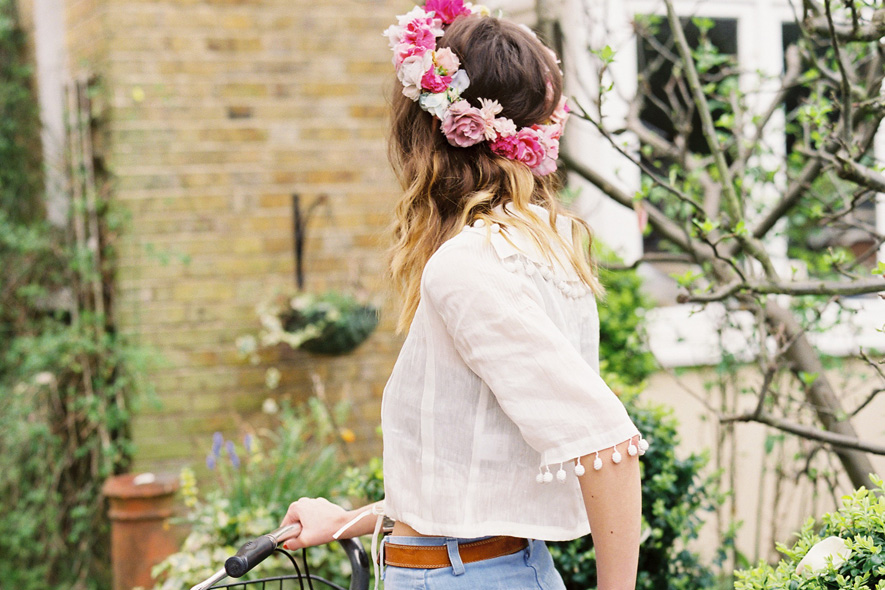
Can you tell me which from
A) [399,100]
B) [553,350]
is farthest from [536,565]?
[399,100]

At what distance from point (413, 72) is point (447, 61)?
0.06m

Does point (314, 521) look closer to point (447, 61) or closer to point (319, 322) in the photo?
point (447, 61)

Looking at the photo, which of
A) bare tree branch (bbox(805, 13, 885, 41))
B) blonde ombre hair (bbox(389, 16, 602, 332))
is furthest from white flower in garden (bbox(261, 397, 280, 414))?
bare tree branch (bbox(805, 13, 885, 41))

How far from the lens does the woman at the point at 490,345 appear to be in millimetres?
1229

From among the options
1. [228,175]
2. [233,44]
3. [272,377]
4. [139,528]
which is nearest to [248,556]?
[139,528]

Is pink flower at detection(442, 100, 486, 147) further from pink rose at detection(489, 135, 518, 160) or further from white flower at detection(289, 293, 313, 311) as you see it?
white flower at detection(289, 293, 313, 311)

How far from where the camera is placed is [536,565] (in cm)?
142

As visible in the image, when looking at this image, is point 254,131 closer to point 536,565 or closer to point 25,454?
point 25,454

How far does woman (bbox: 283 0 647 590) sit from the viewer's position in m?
1.23

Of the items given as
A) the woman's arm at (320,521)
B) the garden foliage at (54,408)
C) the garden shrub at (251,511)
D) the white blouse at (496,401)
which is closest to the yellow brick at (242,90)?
the garden foliage at (54,408)

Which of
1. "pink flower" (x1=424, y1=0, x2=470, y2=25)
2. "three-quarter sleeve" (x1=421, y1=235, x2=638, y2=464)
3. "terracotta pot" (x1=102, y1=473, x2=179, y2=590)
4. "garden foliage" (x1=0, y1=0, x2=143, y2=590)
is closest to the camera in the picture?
"three-quarter sleeve" (x1=421, y1=235, x2=638, y2=464)

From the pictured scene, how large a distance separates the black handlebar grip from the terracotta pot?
2.07 m

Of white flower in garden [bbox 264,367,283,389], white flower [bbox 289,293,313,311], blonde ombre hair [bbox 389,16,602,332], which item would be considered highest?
blonde ombre hair [bbox 389,16,602,332]

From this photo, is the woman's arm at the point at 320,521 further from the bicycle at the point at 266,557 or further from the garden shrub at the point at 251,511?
the garden shrub at the point at 251,511
